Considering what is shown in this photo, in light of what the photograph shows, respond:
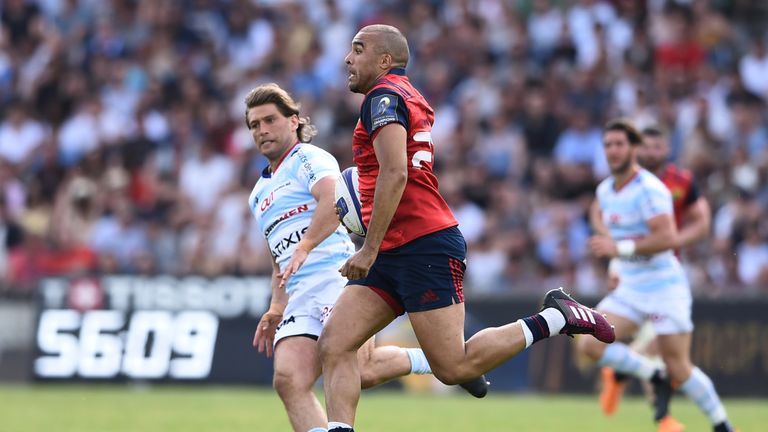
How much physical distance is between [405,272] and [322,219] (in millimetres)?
680

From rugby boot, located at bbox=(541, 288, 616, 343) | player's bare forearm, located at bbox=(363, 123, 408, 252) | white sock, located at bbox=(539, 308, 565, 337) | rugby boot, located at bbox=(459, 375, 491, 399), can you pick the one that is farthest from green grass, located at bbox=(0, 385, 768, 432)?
player's bare forearm, located at bbox=(363, 123, 408, 252)

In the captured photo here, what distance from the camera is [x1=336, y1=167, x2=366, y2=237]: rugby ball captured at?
26.8 feet

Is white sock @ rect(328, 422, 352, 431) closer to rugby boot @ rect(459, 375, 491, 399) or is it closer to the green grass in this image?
rugby boot @ rect(459, 375, 491, 399)

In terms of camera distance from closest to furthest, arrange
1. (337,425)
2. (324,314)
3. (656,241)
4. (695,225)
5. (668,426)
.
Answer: (337,425) → (324,314) → (656,241) → (668,426) → (695,225)

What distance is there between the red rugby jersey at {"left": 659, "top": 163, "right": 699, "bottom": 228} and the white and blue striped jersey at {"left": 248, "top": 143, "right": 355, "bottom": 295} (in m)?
4.79

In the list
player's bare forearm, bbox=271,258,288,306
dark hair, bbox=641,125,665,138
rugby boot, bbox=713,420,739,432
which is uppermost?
dark hair, bbox=641,125,665,138

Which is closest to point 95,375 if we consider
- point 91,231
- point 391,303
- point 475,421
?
point 91,231

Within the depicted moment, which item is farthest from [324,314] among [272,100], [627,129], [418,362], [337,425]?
[627,129]

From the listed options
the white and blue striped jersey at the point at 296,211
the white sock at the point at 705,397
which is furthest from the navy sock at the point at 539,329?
the white sock at the point at 705,397

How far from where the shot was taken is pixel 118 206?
19.7 metres

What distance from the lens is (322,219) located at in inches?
327

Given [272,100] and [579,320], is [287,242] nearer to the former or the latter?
[272,100]

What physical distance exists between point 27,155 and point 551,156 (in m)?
8.26

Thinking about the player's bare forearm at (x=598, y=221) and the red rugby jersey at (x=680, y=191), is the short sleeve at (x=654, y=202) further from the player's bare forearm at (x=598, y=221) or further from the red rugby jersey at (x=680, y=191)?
the red rugby jersey at (x=680, y=191)
